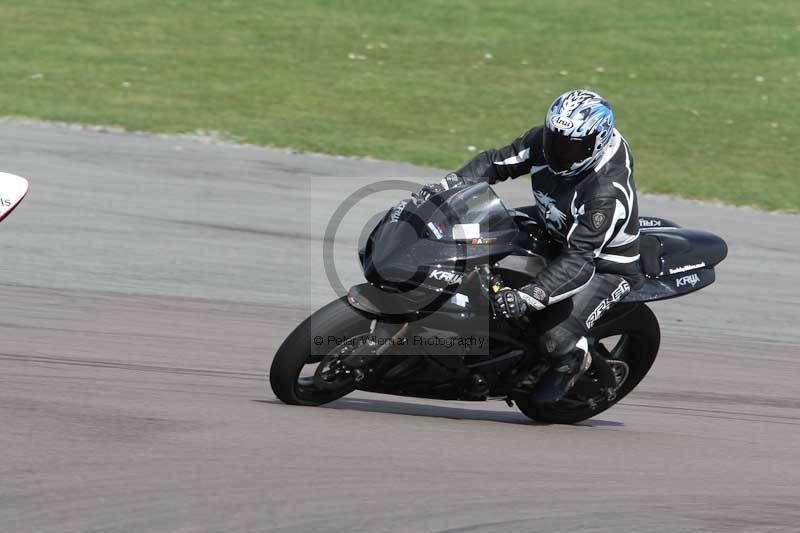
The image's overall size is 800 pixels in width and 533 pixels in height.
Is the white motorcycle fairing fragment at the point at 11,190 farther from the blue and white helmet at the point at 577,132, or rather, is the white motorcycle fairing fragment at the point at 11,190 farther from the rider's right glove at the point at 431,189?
the blue and white helmet at the point at 577,132

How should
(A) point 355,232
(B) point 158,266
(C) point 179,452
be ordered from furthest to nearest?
(A) point 355,232 → (B) point 158,266 → (C) point 179,452

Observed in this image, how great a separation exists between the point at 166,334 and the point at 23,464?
115 inches

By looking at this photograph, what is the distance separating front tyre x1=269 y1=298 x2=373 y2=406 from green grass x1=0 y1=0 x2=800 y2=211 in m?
8.54

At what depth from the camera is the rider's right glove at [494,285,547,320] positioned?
5641 mm

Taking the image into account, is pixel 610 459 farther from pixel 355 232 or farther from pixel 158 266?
pixel 355 232

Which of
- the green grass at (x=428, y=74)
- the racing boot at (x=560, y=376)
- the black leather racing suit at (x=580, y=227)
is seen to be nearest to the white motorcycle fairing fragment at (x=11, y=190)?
the black leather racing suit at (x=580, y=227)

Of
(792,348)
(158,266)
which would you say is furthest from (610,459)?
(158,266)

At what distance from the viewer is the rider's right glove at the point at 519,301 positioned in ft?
18.5

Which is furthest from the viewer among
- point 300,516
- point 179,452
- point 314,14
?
point 314,14

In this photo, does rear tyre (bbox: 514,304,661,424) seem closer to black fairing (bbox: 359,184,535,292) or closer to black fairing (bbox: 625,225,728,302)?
black fairing (bbox: 625,225,728,302)

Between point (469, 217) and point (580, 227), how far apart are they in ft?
1.91

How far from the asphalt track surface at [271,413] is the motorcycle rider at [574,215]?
544 mm

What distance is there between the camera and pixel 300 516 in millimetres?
4418

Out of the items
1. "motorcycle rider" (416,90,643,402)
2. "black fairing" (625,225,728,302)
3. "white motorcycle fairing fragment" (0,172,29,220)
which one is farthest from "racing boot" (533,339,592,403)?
"white motorcycle fairing fragment" (0,172,29,220)
